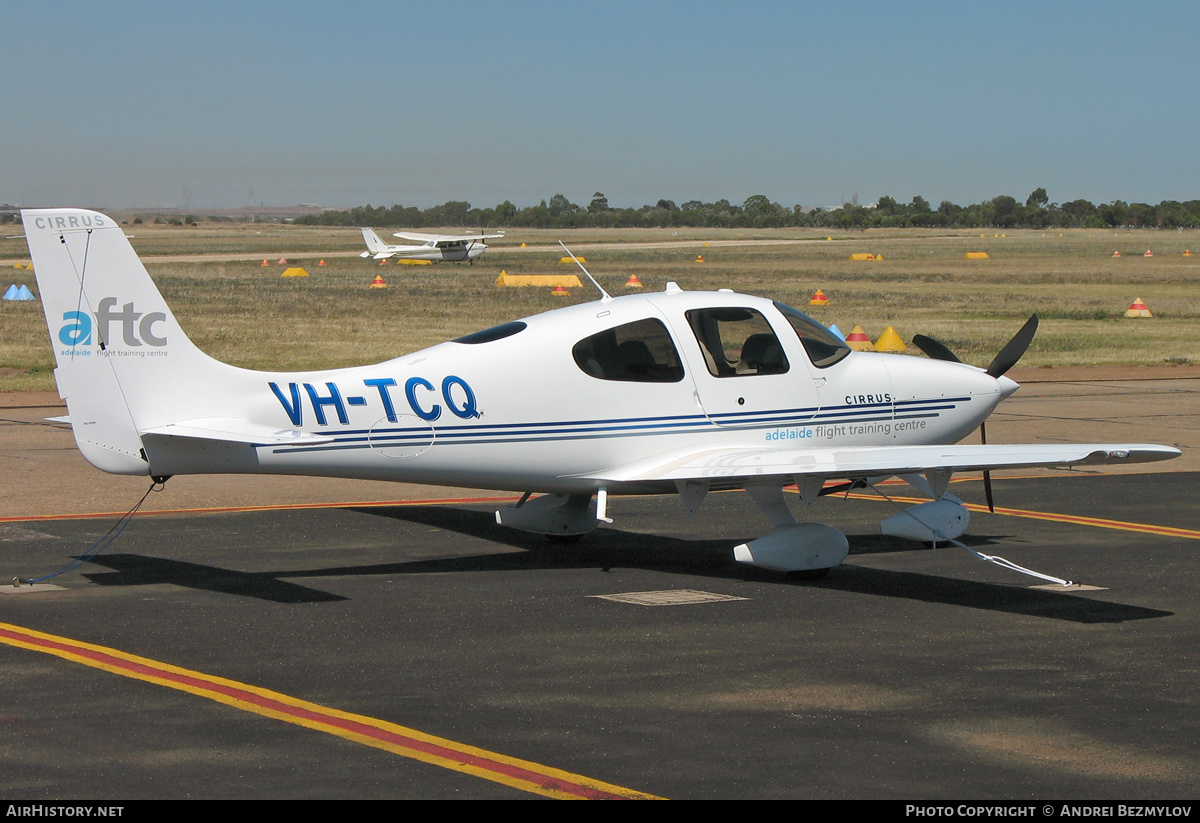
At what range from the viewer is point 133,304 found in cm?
1077

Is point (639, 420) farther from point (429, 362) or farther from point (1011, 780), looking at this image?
point (1011, 780)

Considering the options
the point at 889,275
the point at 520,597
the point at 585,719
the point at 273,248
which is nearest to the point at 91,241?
the point at 520,597

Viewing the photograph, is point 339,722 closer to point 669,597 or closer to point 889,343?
point 669,597

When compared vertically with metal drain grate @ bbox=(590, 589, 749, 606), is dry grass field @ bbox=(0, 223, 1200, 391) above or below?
below

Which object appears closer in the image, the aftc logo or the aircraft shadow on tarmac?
the aftc logo

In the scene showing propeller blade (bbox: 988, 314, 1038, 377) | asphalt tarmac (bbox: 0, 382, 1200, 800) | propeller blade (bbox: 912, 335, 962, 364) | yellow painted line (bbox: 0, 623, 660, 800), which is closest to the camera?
yellow painted line (bbox: 0, 623, 660, 800)

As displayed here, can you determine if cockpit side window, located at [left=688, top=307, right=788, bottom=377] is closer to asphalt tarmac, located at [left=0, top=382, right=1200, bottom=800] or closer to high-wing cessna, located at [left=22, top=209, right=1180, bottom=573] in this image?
high-wing cessna, located at [left=22, top=209, right=1180, bottom=573]

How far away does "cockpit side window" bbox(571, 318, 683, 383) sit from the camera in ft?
39.1

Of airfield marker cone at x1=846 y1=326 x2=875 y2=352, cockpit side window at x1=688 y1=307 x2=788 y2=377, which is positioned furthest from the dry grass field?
cockpit side window at x1=688 y1=307 x2=788 y2=377

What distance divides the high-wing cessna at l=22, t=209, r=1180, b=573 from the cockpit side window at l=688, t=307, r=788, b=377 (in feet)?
0.06

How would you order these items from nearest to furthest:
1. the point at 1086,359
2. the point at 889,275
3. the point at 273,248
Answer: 1. the point at 1086,359
2. the point at 889,275
3. the point at 273,248

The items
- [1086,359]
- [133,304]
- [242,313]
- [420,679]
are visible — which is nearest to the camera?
[420,679]

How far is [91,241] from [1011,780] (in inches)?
301

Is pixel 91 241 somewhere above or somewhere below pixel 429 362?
above
